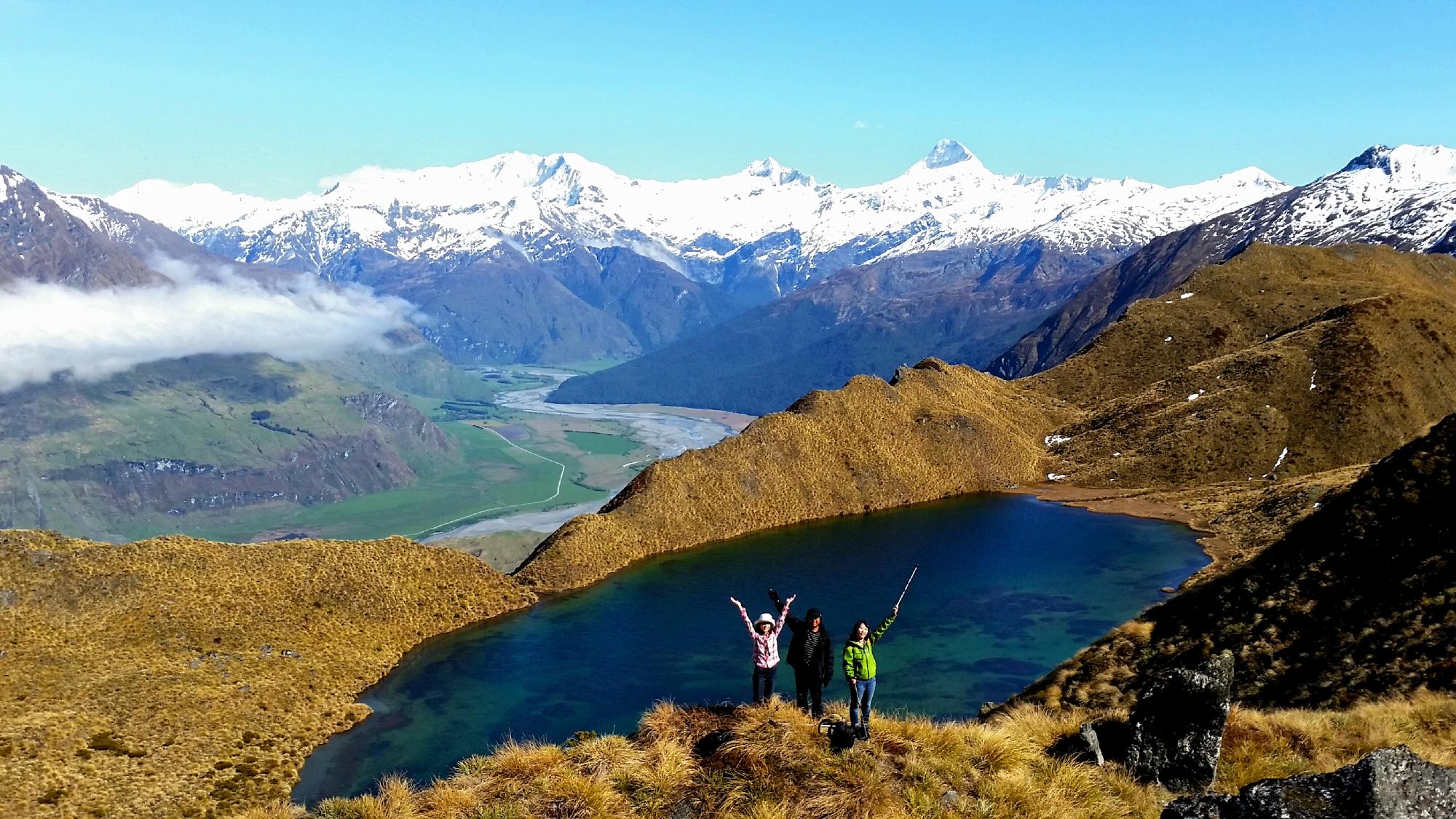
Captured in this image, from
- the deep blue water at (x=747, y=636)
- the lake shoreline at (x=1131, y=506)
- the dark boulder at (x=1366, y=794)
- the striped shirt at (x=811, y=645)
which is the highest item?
the dark boulder at (x=1366, y=794)

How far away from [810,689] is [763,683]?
2.10 metres

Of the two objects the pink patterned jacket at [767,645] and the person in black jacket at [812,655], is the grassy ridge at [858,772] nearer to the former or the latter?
the person in black jacket at [812,655]

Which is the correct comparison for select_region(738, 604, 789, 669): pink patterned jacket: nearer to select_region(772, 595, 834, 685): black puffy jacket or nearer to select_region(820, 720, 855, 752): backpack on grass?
select_region(772, 595, 834, 685): black puffy jacket

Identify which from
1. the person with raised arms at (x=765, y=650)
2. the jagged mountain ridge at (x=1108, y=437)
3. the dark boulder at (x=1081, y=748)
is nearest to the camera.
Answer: the dark boulder at (x=1081, y=748)

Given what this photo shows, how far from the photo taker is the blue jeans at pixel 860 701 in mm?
22422

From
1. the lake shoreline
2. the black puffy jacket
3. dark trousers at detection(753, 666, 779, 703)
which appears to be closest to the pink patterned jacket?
dark trousers at detection(753, 666, 779, 703)

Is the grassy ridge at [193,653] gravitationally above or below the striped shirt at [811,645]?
below

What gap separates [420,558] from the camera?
258ft

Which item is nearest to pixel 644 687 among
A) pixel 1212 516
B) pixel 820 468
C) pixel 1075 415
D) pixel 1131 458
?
pixel 820 468

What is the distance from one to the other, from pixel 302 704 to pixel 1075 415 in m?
115

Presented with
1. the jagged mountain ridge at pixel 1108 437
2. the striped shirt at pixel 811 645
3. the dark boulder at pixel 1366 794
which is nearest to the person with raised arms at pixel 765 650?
the striped shirt at pixel 811 645

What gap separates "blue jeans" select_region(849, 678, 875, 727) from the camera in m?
22.4

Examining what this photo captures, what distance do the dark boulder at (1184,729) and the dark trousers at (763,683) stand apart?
9.34m

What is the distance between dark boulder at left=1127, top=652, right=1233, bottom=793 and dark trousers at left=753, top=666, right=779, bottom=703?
368 inches
